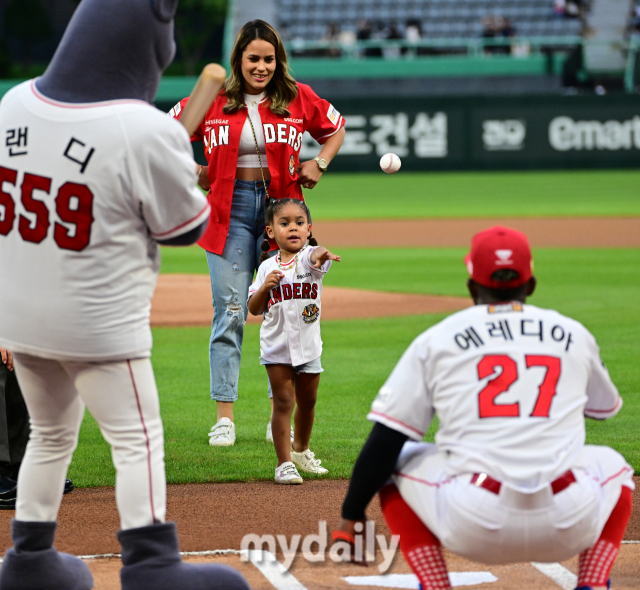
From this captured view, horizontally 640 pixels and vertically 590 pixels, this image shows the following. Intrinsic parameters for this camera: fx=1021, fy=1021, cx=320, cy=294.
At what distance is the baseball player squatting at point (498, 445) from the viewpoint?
114 inches

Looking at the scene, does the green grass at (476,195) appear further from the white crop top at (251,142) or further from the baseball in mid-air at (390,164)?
the white crop top at (251,142)

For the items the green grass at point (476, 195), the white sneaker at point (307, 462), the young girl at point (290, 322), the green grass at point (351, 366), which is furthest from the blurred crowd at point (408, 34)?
the white sneaker at point (307, 462)

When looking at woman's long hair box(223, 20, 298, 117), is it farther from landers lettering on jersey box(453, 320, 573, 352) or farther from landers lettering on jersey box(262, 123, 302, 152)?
landers lettering on jersey box(453, 320, 573, 352)

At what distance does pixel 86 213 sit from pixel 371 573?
1.66 metres

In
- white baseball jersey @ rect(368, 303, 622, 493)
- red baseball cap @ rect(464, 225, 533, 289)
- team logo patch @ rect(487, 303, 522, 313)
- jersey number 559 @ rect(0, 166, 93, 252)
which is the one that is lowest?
white baseball jersey @ rect(368, 303, 622, 493)

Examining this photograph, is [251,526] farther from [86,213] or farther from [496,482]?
[86,213]

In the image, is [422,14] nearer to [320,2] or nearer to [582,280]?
[320,2]

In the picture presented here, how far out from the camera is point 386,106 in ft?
95.9

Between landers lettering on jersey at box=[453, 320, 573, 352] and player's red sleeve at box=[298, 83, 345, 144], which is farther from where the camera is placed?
player's red sleeve at box=[298, 83, 345, 144]

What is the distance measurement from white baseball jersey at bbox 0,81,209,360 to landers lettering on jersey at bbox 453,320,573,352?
92 cm

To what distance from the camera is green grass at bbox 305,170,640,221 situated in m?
21.1

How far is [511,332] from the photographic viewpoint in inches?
117

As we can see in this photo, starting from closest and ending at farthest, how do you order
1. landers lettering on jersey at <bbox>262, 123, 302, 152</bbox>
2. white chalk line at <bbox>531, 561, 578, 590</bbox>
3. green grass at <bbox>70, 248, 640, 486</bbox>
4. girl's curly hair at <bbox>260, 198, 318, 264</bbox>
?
white chalk line at <bbox>531, 561, 578, 590</bbox> → girl's curly hair at <bbox>260, 198, 318, 264</bbox> → green grass at <bbox>70, 248, 640, 486</bbox> → landers lettering on jersey at <bbox>262, 123, 302, 152</bbox>

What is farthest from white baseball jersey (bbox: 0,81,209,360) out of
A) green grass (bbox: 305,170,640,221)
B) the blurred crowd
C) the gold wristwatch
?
the blurred crowd
